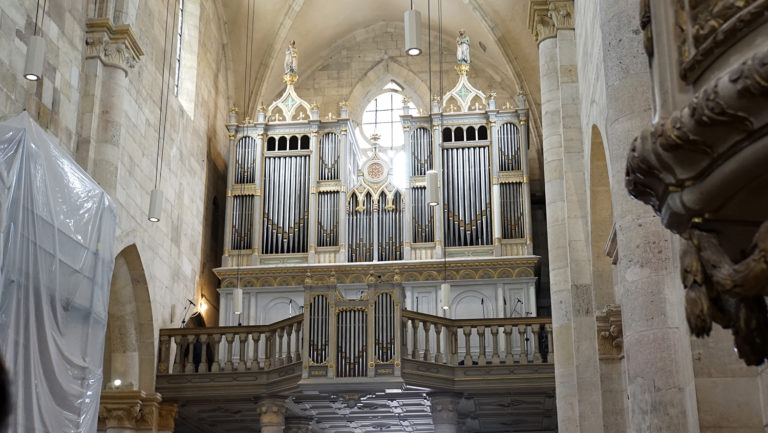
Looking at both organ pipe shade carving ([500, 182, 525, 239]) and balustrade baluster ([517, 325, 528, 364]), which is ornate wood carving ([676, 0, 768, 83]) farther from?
organ pipe shade carving ([500, 182, 525, 239])

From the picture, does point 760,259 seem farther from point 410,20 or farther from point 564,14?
point 564,14

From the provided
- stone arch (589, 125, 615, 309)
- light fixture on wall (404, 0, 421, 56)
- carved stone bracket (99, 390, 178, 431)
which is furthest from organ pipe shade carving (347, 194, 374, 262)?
light fixture on wall (404, 0, 421, 56)

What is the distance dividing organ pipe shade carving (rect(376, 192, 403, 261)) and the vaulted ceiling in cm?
471

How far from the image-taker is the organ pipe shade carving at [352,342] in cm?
1817

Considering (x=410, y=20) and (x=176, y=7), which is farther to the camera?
(x=176, y=7)

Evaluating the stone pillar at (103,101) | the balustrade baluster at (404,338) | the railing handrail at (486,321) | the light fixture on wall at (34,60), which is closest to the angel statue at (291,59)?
the stone pillar at (103,101)

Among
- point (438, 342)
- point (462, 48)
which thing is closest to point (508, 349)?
point (438, 342)

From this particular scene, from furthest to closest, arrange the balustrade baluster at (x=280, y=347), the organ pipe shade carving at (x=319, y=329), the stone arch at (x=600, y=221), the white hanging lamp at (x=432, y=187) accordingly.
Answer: the white hanging lamp at (x=432, y=187) → the balustrade baluster at (x=280, y=347) → the organ pipe shade carving at (x=319, y=329) → the stone arch at (x=600, y=221)

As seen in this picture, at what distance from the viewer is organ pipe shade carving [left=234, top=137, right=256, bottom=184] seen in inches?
930

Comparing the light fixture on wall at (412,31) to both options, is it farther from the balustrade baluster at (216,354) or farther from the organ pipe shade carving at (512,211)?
the organ pipe shade carving at (512,211)

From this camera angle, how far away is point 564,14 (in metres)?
16.5

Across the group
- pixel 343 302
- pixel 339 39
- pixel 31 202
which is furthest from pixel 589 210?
pixel 339 39

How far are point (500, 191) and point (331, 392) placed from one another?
23.0 feet

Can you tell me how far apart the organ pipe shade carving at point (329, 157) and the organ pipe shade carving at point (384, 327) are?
18.4 feet
